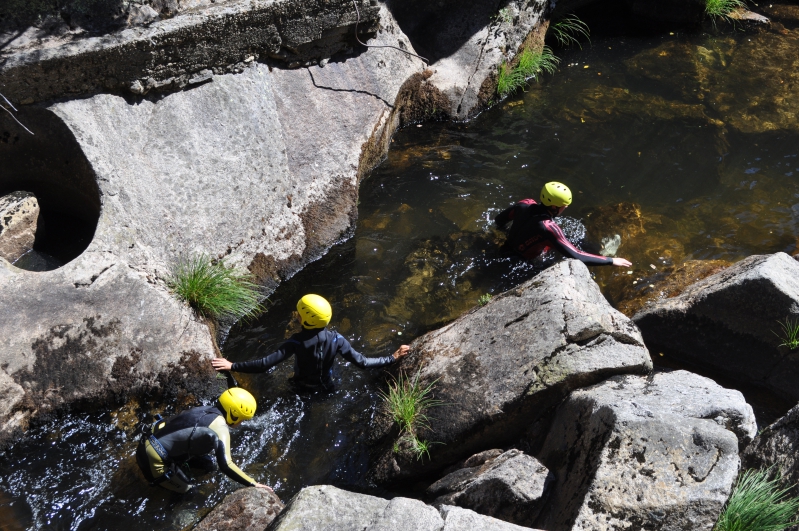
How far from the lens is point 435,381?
5.32 metres

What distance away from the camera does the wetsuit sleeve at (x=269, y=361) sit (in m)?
5.38

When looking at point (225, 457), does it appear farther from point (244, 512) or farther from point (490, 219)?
point (490, 219)

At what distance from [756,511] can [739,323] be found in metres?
2.30

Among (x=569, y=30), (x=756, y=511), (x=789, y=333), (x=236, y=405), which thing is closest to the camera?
(x=756, y=511)

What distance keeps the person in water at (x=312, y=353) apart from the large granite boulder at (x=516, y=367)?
64 cm

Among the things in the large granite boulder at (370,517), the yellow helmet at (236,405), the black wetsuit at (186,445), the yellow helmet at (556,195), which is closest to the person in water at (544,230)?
the yellow helmet at (556,195)

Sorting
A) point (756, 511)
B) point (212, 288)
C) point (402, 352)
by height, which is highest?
point (212, 288)

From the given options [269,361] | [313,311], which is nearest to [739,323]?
[313,311]

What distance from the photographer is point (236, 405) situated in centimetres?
494

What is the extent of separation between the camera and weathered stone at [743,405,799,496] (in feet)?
15.1

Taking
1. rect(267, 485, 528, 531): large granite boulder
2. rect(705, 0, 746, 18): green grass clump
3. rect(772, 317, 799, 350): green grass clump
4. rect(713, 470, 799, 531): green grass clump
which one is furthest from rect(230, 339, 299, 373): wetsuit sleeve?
rect(705, 0, 746, 18): green grass clump

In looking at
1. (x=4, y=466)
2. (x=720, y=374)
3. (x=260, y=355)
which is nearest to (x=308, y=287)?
(x=260, y=355)

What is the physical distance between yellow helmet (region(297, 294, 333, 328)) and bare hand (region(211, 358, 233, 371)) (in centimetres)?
82

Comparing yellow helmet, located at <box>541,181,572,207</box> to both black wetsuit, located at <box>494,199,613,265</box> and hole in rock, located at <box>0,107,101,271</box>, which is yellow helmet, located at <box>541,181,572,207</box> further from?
hole in rock, located at <box>0,107,101,271</box>
